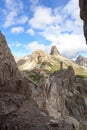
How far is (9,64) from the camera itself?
155 feet

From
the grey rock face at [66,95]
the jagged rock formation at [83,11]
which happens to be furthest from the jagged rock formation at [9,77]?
the grey rock face at [66,95]

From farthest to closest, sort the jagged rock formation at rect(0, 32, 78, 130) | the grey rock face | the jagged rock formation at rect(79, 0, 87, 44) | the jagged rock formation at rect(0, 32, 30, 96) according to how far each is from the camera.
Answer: the grey rock face
the jagged rock formation at rect(0, 32, 30, 96)
the jagged rock formation at rect(0, 32, 78, 130)
the jagged rock formation at rect(79, 0, 87, 44)

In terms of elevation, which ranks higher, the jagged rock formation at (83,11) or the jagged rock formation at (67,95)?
the jagged rock formation at (83,11)

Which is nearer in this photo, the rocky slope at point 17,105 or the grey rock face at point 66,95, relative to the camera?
the rocky slope at point 17,105

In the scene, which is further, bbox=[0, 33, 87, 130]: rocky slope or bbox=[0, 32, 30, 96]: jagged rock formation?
bbox=[0, 32, 30, 96]: jagged rock formation

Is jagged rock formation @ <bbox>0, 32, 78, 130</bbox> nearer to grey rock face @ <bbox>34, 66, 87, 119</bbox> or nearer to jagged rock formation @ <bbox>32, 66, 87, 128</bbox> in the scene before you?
grey rock face @ <bbox>34, 66, 87, 119</bbox>

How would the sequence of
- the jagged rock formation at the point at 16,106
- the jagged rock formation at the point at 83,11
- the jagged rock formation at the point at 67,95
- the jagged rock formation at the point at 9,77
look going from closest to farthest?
the jagged rock formation at the point at 83,11
the jagged rock formation at the point at 16,106
the jagged rock formation at the point at 9,77
the jagged rock formation at the point at 67,95

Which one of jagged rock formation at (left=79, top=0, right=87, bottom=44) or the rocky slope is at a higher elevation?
jagged rock formation at (left=79, top=0, right=87, bottom=44)

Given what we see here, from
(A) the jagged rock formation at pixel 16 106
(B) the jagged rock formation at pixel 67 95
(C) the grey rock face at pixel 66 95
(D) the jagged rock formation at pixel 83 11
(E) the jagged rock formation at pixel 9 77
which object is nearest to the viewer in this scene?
(D) the jagged rock formation at pixel 83 11

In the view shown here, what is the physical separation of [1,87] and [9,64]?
6.69 metres

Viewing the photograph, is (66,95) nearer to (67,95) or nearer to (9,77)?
(67,95)

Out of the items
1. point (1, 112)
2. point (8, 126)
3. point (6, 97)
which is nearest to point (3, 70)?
point (6, 97)

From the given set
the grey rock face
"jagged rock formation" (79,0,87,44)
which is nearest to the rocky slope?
"jagged rock formation" (79,0,87,44)

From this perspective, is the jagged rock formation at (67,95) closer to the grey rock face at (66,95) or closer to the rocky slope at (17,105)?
the grey rock face at (66,95)
